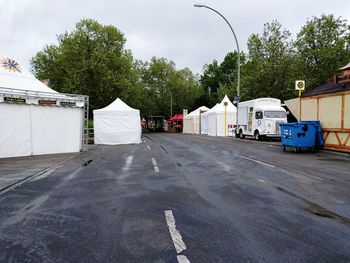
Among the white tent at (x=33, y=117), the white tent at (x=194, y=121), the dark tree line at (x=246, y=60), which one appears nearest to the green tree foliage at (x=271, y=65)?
the dark tree line at (x=246, y=60)

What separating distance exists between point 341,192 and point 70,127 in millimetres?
14438

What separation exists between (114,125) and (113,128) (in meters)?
0.24

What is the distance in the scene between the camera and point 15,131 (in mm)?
15477

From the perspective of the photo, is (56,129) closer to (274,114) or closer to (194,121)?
(274,114)

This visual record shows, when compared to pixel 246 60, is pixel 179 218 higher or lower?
lower

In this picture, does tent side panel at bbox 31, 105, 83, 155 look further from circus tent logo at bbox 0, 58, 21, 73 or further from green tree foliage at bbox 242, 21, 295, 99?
green tree foliage at bbox 242, 21, 295, 99

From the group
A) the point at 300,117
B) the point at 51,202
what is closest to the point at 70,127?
the point at 51,202

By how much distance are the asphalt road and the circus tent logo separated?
1073 cm

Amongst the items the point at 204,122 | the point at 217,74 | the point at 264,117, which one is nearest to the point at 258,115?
the point at 264,117

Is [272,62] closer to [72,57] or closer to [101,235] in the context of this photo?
[72,57]

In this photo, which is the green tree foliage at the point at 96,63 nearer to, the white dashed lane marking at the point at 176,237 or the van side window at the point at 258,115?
the van side window at the point at 258,115

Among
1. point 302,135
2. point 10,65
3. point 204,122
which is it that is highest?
point 10,65

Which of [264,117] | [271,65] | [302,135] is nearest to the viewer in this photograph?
[302,135]

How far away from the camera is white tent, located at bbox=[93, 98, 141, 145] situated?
24.2 meters
